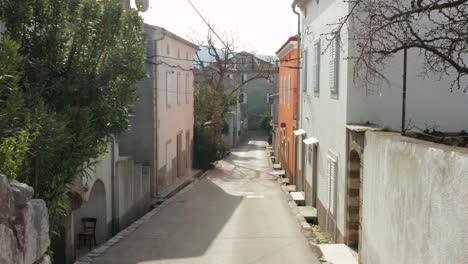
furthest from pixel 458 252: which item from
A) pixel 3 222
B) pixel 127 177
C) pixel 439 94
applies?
pixel 127 177

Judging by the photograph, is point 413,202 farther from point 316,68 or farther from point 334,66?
point 316,68

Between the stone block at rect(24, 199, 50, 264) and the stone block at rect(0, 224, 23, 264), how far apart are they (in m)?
0.26

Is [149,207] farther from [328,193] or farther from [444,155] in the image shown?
[444,155]

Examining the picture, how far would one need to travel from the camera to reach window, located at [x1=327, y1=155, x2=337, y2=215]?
1209 centimetres

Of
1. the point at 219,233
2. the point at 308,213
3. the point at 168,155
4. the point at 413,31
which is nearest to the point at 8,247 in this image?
the point at 413,31

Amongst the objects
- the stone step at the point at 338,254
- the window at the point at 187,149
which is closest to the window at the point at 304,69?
the stone step at the point at 338,254

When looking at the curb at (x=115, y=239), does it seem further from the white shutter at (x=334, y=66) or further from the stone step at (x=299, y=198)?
the white shutter at (x=334, y=66)

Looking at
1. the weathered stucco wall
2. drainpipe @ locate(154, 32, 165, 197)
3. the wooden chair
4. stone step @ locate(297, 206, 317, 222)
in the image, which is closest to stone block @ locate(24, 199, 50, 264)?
the weathered stucco wall

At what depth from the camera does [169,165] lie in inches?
961

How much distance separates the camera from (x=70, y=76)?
8.72 m

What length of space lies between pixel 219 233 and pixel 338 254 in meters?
4.30

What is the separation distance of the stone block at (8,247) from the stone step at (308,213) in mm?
11369

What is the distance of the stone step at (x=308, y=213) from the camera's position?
1546 centimetres

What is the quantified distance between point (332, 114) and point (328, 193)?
1925 millimetres
